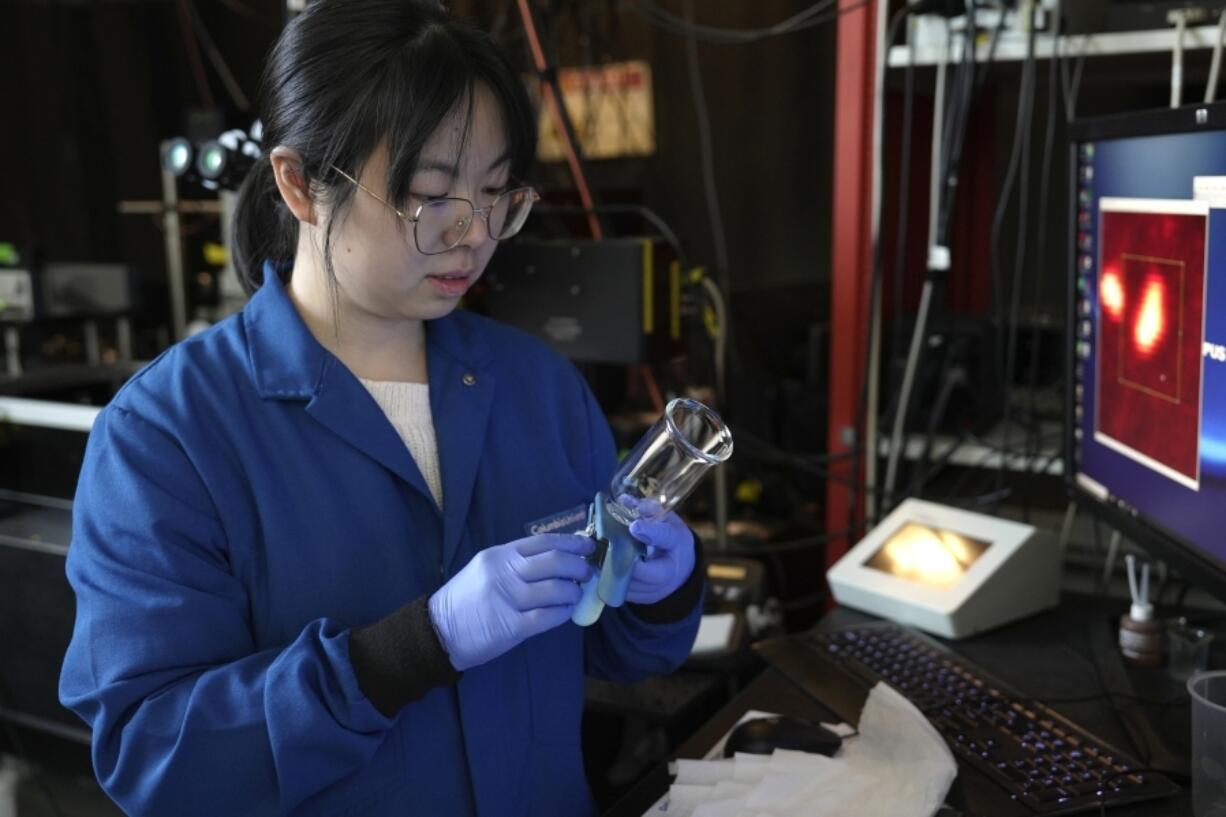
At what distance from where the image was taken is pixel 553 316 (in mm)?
1577

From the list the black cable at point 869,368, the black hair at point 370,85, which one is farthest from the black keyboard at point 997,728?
the black hair at point 370,85

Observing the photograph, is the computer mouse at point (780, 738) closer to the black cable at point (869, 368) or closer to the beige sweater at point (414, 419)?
the beige sweater at point (414, 419)

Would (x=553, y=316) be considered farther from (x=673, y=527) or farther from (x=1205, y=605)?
(x=1205, y=605)

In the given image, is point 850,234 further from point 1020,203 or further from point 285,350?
point 285,350

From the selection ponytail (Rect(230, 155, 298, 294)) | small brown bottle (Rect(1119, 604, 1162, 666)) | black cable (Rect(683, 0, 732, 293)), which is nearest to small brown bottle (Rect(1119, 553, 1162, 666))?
small brown bottle (Rect(1119, 604, 1162, 666))

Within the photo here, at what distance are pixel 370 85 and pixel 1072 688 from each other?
1.00 m

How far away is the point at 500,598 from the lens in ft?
2.78

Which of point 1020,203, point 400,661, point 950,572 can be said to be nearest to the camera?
point 400,661

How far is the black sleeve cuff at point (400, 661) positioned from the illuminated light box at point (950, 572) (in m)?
0.73

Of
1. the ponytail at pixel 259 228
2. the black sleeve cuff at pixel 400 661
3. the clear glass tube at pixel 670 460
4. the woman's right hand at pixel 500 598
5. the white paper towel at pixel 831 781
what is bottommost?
the white paper towel at pixel 831 781

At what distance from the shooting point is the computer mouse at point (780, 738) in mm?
1013

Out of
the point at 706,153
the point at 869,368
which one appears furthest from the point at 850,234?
the point at 706,153

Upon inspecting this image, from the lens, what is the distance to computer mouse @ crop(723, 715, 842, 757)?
3.32ft

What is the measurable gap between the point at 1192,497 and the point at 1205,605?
59 cm
